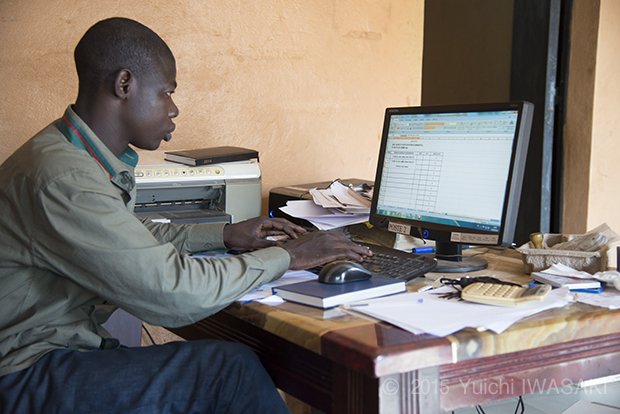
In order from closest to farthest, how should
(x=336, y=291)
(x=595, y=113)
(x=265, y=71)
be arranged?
1. (x=336, y=291)
2. (x=265, y=71)
3. (x=595, y=113)

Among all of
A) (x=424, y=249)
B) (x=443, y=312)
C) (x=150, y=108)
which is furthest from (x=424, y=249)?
(x=150, y=108)

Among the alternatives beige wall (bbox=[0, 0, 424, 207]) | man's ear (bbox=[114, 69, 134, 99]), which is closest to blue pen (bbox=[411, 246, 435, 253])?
man's ear (bbox=[114, 69, 134, 99])

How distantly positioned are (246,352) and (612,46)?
3.18 m

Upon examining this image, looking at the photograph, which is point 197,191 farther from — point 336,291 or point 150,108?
point 336,291

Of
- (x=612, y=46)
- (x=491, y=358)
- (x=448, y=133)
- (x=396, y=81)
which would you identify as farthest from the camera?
(x=612, y=46)

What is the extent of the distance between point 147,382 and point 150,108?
0.61m

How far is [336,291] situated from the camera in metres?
1.60

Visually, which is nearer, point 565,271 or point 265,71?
point 565,271

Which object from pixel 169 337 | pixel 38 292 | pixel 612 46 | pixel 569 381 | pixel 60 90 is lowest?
pixel 169 337

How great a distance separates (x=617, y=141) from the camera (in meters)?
4.17

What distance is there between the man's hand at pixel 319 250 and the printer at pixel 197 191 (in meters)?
0.75

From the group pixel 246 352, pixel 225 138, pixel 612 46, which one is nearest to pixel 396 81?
pixel 225 138

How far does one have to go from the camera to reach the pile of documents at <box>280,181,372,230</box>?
2.34 m

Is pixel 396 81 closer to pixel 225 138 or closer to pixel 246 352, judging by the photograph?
pixel 225 138
